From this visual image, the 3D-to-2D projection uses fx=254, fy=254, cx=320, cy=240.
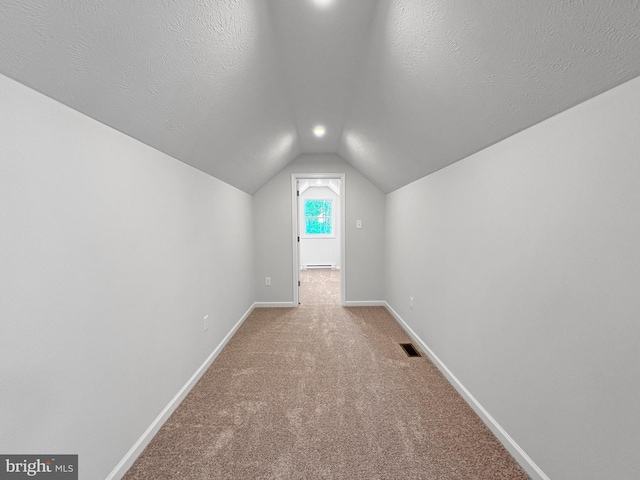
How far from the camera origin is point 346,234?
156 inches

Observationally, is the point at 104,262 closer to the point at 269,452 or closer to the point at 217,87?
the point at 217,87

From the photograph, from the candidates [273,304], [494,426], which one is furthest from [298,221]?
[494,426]

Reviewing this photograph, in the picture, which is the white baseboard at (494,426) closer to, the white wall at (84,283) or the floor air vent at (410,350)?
the floor air vent at (410,350)

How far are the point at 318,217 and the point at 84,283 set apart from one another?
6.48 m

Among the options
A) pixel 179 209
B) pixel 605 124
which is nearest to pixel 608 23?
pixel 605 124

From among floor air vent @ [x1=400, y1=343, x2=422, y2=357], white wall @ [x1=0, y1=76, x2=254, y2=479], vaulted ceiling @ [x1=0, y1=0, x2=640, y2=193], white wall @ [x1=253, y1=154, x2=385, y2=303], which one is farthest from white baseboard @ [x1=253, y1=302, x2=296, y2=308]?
vaulted ceiling @ [x1=0, y1=0, x2=640, y2=193]

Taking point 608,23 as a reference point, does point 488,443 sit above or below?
below

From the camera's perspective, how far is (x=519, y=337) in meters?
1.33

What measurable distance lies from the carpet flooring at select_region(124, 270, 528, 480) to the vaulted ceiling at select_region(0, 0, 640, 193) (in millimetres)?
1754

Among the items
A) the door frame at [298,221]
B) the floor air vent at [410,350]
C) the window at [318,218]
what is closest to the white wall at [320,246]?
the window at [318,218]

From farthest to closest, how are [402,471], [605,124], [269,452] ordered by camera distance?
[269,452], [402,471], [605,124]

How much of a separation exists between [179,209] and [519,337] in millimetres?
2234

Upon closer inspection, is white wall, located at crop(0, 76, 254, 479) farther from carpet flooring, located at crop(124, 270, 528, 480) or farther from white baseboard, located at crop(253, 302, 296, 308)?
white baseboard, located at crop(253, 302, 296, 308)

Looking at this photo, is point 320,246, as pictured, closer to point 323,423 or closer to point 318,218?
point 318,218
